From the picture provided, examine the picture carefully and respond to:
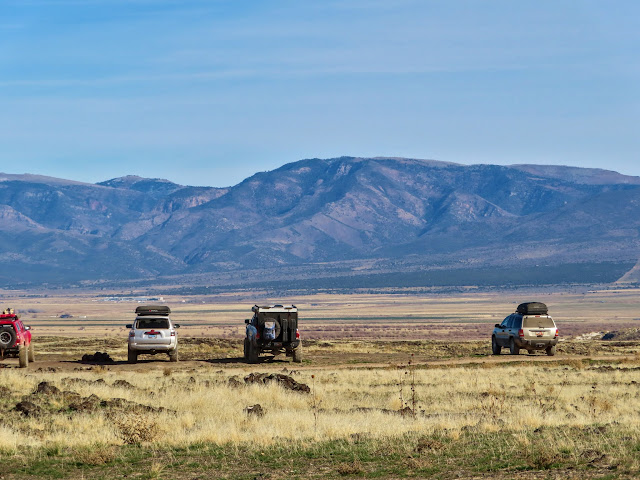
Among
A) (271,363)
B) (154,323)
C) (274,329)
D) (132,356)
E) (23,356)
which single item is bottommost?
(271,363)

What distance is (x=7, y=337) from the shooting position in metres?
35.5

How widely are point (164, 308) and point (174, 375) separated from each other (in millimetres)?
7144

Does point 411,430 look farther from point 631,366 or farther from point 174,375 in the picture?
point 631,366

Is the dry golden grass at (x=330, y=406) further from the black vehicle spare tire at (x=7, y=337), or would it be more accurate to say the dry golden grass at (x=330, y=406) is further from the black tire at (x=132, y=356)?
the black tire at (x=132, y=356)

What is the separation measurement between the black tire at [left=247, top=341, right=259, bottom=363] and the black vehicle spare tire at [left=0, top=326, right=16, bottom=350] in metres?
8.55

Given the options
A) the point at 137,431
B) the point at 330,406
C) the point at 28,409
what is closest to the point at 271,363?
the point at 330,406

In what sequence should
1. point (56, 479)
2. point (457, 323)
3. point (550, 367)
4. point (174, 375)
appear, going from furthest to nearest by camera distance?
point (457, 323) < point (550, 367) < point (174, 375) < point (56, 479)

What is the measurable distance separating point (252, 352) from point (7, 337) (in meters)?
8.84

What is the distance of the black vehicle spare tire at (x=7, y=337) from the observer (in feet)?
116

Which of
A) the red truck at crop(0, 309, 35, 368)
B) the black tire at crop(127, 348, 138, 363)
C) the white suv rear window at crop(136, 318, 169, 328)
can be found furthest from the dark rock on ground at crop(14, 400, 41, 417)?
the black tire at crop(127, 348, 138, 363)

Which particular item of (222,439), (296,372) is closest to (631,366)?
(296,372)

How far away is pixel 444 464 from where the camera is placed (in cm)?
1462

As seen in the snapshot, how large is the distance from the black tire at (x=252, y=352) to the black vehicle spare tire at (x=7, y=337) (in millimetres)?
8549

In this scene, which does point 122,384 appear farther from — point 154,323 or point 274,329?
point 274,329
